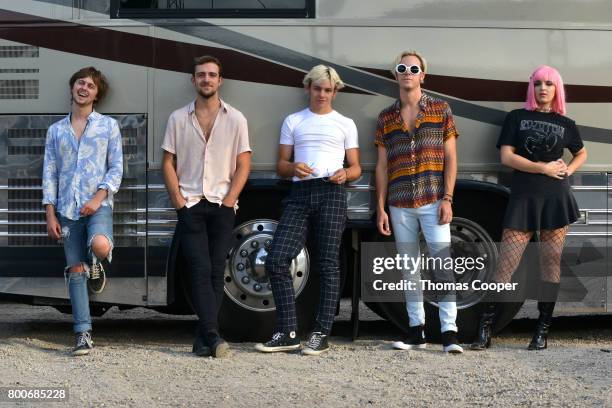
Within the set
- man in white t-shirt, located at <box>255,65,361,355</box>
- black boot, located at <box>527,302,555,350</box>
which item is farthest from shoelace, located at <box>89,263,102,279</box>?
black boot, located at <box>527,302,555,350</box>

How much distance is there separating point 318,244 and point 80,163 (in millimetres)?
1640

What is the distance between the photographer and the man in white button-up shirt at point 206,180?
7.10 metres

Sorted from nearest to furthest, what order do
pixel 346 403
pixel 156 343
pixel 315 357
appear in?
pixel 346 403, pixel 315 357, pixel 156 343

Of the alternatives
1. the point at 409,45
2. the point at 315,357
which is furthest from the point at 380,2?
the point at 315,357

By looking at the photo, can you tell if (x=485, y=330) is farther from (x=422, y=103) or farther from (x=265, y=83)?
(x=265, y=83)

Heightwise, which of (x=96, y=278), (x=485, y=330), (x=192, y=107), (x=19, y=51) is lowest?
(x=485, y=330)

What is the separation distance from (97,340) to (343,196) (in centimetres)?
213

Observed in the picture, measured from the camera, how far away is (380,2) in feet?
24.0

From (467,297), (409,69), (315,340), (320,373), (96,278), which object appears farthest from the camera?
(467,297)

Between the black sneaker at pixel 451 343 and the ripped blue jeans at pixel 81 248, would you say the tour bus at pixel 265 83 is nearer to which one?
the ripped blue jeans at pixel 81 248

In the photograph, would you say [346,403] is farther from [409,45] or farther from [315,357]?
[409,45]

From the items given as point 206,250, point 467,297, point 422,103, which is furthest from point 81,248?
point 467,297

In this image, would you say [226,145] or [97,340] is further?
[97,340]

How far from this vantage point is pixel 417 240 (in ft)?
24.1
